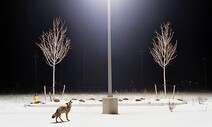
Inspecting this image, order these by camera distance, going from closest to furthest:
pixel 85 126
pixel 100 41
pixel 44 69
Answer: pixel 85 126 → pixel 44 69 → pixel 100 41

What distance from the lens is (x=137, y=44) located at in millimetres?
70688

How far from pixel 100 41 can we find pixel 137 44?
26.3 feet

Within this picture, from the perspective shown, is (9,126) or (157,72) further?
(157,72)

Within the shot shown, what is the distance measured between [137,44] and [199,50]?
1209 centimetres

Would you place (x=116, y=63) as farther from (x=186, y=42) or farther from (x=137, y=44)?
(x=186, y=42)

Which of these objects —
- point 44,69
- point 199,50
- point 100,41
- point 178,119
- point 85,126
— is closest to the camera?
point 85,126

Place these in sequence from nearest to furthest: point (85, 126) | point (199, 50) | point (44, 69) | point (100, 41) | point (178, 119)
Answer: point (85, 126) → point (178, 119) → point (44, 69) → point (199, 50) → point (100, 41)

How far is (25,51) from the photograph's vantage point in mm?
69125

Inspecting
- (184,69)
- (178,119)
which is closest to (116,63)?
(184,69)

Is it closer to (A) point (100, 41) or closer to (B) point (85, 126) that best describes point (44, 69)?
(A) point (100, 41)

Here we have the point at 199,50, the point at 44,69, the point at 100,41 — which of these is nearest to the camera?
the point at 44,69

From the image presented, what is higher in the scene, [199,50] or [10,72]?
[199,50]

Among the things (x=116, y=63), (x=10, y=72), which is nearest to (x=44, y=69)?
(x=10, y=72)

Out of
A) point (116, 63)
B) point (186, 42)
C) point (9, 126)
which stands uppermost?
point (186, 42)
